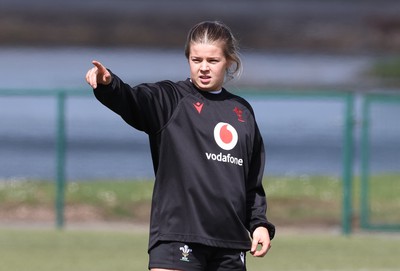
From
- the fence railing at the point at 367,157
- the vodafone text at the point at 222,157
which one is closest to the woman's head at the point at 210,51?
the vodafone text at the point at 222,157

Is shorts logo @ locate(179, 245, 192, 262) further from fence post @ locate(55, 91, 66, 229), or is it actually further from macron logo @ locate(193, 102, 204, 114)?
fence post @ locate(55, 91, 66, 229)

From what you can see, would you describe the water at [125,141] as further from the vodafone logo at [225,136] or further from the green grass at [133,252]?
the vodafone logo at [225,136]

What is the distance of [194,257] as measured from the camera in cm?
731

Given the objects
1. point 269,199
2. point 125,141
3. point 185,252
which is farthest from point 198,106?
point 125,141

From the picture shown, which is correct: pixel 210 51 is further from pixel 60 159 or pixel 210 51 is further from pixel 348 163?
pixel 60 159

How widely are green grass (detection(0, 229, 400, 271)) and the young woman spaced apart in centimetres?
484

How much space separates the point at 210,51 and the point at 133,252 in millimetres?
6126

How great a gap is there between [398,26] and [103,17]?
953 cm

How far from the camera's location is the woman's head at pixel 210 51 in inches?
290

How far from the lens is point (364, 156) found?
1535cm

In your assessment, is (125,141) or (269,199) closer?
(269,199)

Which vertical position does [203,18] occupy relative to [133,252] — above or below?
above

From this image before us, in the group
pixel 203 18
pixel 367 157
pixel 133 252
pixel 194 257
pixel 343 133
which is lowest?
pixel 194 257

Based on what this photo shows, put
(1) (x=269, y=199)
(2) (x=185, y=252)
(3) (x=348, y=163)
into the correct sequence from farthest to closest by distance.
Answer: (1) (x=269, y=199), (3) (x=348, y=163), (2) (x=185, y=252)
